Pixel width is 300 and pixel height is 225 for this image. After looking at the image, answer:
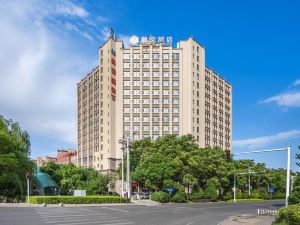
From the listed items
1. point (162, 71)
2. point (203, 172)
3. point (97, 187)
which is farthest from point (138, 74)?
point (203, 172)

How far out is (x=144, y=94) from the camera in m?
113

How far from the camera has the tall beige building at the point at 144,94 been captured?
111m

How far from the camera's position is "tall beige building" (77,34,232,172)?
110625 millimetres

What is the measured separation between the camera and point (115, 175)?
97.6 meters

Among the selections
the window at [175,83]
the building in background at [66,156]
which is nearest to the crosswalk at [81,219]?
the window at [175,83]

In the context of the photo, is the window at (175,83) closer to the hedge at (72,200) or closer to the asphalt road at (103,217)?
the hedge at (72,200)

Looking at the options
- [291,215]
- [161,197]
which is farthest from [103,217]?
[161,197]

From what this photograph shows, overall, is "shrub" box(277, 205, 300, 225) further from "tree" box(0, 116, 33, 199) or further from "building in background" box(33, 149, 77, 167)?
"building in background" box(33, 149, 77, 167)

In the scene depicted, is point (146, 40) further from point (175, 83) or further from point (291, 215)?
point (291, 215)

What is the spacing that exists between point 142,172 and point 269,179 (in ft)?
135

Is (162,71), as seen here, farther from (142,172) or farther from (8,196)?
(8,196)

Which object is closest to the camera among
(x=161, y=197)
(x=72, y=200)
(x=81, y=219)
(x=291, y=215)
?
(x=291, y=215)

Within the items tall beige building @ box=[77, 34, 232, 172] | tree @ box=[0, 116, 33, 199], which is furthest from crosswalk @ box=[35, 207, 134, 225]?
tall beige building @ box=[77, 34, 232, 172]

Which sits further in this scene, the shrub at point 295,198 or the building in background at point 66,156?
the building in background at point 66,156
